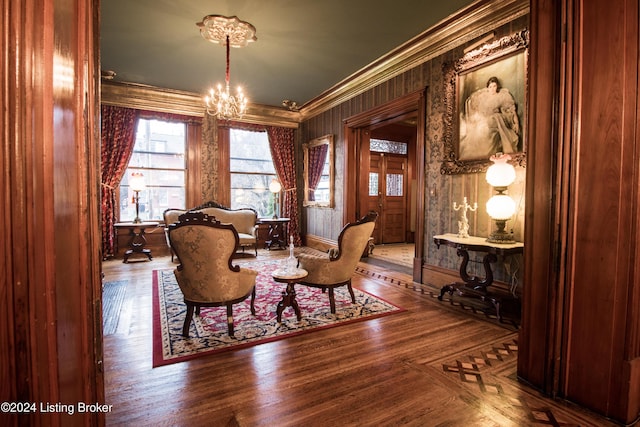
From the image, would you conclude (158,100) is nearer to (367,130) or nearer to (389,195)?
(367,130)

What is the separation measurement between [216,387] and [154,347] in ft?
2.79

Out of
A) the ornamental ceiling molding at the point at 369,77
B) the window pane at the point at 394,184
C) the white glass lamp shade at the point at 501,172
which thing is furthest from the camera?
the window pane at the point at 394,184

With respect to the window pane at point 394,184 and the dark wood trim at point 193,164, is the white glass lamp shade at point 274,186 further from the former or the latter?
the window pane at point 394,184

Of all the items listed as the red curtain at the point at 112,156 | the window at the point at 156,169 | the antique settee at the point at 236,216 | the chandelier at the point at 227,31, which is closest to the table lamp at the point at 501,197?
the chandelier at the point at 227,31

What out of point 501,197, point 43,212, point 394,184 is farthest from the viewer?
point 394,184

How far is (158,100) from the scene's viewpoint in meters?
6.43

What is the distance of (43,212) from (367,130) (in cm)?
597

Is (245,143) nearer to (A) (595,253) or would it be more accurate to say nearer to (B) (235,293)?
(B) (235,293)

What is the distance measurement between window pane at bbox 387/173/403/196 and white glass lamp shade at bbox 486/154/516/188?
16.0 ft

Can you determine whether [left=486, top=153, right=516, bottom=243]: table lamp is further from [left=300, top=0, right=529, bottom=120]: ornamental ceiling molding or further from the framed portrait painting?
[left=300, top=0, right=529, bottom=120]: ornamental ceiling molding

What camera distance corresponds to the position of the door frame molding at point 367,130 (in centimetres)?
441

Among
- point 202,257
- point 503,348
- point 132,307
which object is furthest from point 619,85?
point 132,307

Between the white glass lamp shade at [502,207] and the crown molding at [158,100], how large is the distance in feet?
18.6

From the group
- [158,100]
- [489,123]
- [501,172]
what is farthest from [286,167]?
[501,172]
